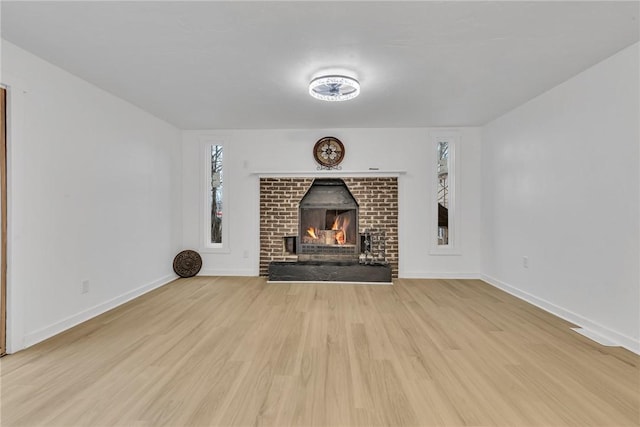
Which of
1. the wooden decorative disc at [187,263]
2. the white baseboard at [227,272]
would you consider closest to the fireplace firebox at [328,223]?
the white baseboard at [227,272]

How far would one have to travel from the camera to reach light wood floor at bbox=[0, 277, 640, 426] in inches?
60.4

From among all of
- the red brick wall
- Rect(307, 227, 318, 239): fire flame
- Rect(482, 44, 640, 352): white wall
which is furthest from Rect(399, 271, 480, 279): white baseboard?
Rect(307, 227, 318, 239): fire flame

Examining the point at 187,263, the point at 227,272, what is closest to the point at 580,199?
the point at 227,272

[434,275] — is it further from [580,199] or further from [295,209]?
[295,209]

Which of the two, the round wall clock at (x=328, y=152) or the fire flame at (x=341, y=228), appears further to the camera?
the fire flame at (x=341, y=228)

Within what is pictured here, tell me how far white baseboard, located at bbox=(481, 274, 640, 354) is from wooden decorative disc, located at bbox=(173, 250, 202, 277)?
4.44 meters

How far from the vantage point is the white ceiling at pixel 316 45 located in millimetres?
1805

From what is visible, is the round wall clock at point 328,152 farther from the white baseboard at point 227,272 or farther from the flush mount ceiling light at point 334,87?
the white baseboard at point 227,272

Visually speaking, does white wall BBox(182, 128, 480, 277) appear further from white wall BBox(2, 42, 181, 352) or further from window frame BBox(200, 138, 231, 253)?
white wall BBox(2, 42, 181, 352)

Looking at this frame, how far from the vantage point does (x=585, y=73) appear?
2.66 m

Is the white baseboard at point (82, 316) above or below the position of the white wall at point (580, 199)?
below

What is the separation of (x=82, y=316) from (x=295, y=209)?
2871mm

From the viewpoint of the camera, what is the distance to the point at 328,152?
464 cm

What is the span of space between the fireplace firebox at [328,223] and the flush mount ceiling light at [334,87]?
6.38ft
